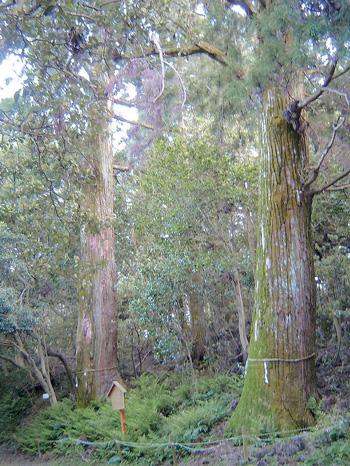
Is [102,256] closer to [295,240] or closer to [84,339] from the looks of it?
[84,339]

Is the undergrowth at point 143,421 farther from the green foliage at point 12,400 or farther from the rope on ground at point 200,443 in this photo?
the green foliage at point 12,400

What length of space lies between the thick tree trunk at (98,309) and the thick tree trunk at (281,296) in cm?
511

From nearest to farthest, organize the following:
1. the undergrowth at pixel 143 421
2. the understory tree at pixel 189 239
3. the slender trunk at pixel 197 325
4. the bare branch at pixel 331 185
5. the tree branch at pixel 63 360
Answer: the bare branch at pixel 331 185, the undergrowth at pixel 143 421, the understory tree at pixel 189 239, the slender trunk at pixel 197 325, the tree branch at pixel 63 360

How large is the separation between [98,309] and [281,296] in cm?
623

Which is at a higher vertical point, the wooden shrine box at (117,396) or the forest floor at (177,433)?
the wooden shrine box at (117,396)

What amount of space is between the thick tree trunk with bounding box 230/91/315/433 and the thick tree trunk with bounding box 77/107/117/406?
201 inches

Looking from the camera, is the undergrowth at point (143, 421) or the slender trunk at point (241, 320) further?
the slender trunk at point (241, 320)

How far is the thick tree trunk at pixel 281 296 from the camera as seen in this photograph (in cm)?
695

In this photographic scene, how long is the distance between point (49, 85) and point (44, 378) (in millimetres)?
10037

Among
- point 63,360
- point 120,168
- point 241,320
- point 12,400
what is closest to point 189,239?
point 241,320

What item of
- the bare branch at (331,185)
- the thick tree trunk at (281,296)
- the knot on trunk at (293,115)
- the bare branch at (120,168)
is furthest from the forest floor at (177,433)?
the bare branch at (120,168)

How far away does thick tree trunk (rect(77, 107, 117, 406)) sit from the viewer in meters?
11.9

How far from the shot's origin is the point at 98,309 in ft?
40.6

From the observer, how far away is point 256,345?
739 centimetres
